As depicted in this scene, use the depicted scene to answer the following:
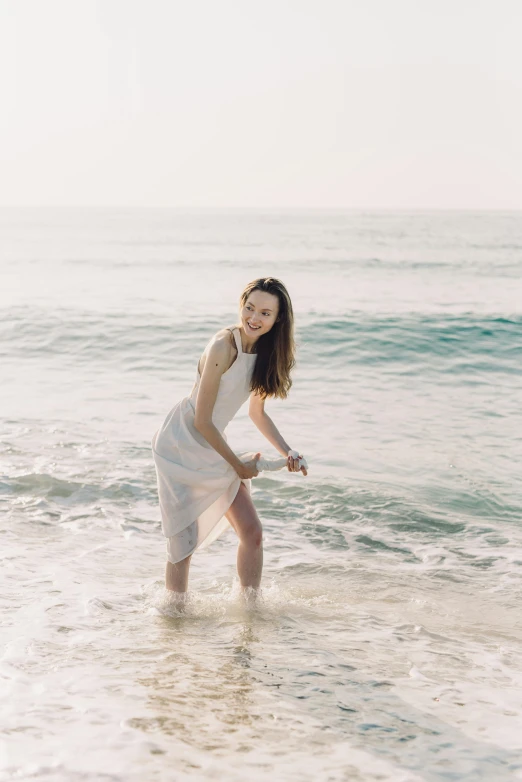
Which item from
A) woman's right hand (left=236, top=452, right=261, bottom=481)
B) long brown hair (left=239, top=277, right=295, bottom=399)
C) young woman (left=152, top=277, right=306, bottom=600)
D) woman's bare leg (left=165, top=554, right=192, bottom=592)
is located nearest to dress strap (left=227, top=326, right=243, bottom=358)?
young woman (left=152, top=277, right=306, bottom=600)

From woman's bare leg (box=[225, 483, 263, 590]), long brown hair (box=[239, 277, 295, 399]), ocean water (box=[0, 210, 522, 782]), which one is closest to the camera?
ocean water (box=[0, 210, 522, 782])

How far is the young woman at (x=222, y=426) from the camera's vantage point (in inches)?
174

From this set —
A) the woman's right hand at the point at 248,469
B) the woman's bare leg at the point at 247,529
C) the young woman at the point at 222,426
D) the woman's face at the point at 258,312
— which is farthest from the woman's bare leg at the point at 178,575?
the woman's face at the point at 258,312

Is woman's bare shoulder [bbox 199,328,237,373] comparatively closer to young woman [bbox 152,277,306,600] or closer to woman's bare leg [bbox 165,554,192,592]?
young woman [bbox 152,277,306,600]

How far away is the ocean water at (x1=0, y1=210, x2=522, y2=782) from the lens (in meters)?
3.31

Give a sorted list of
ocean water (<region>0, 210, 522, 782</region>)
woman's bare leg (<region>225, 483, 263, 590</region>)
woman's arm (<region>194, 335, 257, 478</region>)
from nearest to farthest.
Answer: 1. ocean water (<region>0, 210, 522, 782</region>)
2. woman's arm (<region>194, 335, 257, 478</region>)
3. woman's bare leg (<region>225, 483, 263, 590</region>)

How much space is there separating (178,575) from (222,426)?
931 millimetres

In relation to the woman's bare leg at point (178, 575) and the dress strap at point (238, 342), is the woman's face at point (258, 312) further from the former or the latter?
the woman's bare leg at point (178, 575)

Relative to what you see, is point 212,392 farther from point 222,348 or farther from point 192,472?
point 192,472

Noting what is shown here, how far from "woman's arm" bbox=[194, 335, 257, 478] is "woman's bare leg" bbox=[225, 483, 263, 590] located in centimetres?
35

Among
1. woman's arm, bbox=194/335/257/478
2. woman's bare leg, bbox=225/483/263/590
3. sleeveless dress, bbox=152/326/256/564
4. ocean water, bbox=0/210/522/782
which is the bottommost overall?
ocean water, bbox=0/210/522/782

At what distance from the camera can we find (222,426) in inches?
184

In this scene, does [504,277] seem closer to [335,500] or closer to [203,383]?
[335,500]

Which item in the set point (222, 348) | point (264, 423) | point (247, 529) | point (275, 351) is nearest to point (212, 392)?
point (222, 348)
